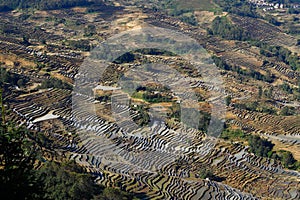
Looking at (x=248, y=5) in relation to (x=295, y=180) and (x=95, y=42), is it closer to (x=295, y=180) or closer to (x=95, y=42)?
(x=95, y=42)

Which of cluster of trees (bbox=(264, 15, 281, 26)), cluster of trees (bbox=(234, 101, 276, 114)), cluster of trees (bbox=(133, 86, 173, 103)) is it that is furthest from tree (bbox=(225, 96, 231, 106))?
cluster of trees (bbox=(264, 15, 281, 26))

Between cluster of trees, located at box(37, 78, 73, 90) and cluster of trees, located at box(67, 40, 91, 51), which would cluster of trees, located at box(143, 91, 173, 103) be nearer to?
cluster of trees, located at box(37, 78, 73, 90)

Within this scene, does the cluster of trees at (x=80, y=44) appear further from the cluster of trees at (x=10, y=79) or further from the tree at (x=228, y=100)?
the tree at (x=228, y=100)

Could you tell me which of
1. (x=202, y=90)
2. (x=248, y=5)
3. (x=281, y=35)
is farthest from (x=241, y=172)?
(x=248, y=5)

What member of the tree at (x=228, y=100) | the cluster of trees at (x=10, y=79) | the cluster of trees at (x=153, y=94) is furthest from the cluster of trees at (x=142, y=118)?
the cluster of trees at (x=10, y=79)

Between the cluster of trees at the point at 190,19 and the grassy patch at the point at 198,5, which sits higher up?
the grassy patch at the point at 198,5

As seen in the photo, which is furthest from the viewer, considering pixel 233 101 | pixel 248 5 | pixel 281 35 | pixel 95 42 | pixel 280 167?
pixel 248 5

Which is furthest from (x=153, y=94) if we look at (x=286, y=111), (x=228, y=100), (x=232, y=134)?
(x=286, y=111)
